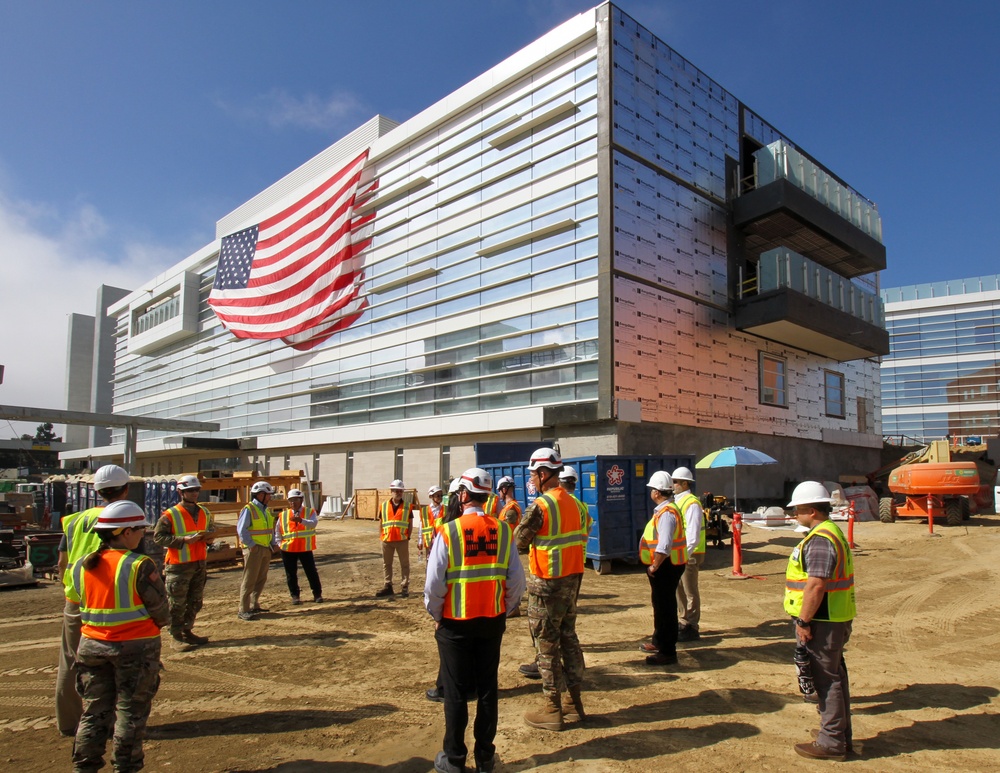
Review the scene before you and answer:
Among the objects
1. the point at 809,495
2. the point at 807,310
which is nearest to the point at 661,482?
the point at 809,495

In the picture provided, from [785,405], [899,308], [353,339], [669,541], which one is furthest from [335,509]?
[899,308]

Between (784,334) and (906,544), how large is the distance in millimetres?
11905

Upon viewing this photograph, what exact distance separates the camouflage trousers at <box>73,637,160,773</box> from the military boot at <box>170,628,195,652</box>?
3837 millimetres

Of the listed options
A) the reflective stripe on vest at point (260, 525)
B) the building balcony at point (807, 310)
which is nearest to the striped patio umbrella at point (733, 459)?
the building balcony at point (807, 310)

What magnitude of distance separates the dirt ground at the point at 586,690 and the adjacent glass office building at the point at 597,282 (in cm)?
1240

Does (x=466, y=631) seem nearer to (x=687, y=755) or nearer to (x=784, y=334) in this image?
(x=687, y=755)

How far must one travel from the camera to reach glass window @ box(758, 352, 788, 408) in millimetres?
27281

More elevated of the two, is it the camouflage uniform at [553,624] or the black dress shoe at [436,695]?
the camouflage uniform at [553,624]

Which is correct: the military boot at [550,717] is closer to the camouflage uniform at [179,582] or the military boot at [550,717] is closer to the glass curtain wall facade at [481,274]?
the camouflage uniform at [179,582]

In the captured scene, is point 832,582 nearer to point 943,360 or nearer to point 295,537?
point 295,537

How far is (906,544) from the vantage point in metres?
16.5

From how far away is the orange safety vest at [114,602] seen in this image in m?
4.20

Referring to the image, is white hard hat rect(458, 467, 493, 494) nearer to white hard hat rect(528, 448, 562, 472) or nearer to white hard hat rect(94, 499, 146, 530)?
white hard hat rect(528, 448, 562, 472)

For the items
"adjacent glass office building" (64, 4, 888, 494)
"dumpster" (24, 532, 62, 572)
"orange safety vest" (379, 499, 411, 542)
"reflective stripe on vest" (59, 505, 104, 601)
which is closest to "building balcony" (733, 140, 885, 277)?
"adjacent glass office building" (64, 4, 888, 494)
